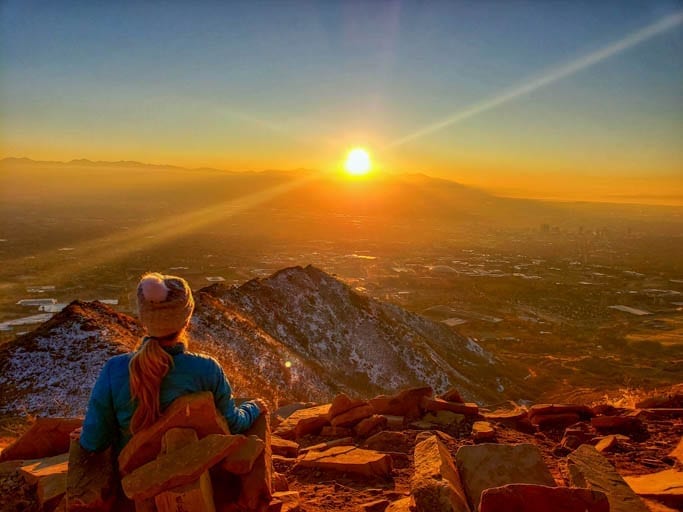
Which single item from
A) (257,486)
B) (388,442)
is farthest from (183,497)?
(388,442)

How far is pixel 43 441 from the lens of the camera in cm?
546

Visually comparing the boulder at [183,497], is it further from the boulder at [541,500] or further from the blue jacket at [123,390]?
the boulder at [541,500]

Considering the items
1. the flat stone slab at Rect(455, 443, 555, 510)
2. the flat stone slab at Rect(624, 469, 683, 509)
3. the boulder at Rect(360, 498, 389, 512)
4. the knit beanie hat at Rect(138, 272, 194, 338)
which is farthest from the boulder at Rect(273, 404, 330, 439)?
the knit beanie hat at Rect(138, 272, 194, 338)

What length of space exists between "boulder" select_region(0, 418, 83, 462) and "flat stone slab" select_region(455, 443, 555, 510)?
14.5 ft

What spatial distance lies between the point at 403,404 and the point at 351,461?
2.80 metres

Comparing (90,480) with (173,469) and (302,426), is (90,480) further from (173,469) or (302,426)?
(302,426)

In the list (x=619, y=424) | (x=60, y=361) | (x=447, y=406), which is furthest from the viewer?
(x=60, y=361)

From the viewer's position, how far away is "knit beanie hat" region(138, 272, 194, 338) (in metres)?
3.07

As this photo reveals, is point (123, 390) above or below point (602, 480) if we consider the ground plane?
above

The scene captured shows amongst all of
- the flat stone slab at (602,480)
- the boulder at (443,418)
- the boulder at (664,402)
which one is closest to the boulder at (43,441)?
the boulder at (443,418)

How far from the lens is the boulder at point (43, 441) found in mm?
5359

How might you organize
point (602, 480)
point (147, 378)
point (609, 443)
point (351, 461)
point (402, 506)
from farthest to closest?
1. point (609, 443)
2. point (351, 461)
3. point (602, 480)
4. point (402, 506)
5. point (147, 378)

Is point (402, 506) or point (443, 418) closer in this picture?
point (402, 506)

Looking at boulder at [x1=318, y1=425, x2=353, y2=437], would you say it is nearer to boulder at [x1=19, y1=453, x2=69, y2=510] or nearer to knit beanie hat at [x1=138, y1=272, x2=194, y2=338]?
boulder at [x1=19, y1=453, x2=69, y2=510]
